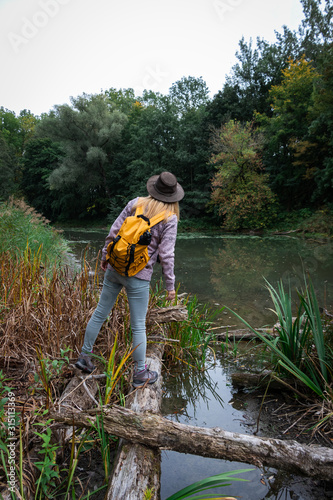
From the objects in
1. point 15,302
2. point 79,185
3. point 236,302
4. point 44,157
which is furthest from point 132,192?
point 15,302

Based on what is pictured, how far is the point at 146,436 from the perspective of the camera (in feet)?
5.48

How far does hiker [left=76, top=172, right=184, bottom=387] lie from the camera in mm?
2307

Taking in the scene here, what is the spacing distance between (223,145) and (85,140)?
→ 1395 cm

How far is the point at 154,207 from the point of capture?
2.41m

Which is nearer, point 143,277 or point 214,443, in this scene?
point 214,443

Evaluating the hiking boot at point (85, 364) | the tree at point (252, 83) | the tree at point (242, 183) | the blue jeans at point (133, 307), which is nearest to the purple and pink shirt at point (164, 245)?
the blue jeans at point (133, 307)

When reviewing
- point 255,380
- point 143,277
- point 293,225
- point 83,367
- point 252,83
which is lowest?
point 255,380

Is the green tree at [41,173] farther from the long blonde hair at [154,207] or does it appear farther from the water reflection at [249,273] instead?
the long blonde hair at [154,207]

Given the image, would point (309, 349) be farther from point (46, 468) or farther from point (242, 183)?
point (242, 183)

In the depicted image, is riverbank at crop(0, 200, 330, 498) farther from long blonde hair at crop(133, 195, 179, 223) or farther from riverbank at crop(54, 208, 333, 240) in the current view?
riverbank at crop(54, 208, 333, 240)

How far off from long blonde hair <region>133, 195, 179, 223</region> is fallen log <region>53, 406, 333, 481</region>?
1.30m

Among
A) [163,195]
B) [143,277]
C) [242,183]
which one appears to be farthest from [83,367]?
[242,183]

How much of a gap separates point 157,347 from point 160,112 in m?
25.6

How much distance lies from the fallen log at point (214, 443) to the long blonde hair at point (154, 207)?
130 centimetres
